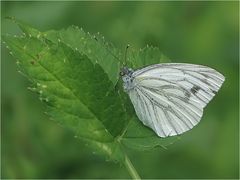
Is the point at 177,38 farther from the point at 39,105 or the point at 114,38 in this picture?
the point at 39,105

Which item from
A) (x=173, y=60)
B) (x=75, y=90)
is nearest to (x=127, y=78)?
(x=75, y=90)

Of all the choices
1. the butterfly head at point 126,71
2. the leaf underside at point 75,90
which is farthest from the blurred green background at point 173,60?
the leaf underside at point 75,90

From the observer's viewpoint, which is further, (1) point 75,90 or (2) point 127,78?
(2) point 127,78

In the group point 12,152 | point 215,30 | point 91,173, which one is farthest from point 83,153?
point 215,30

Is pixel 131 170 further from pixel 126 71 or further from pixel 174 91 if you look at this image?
pixel 174 91

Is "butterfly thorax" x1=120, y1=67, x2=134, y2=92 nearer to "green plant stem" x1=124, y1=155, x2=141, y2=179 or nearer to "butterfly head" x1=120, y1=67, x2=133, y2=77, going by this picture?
"butterfly head" x1=120, y1=67, x2=133, y2=77
